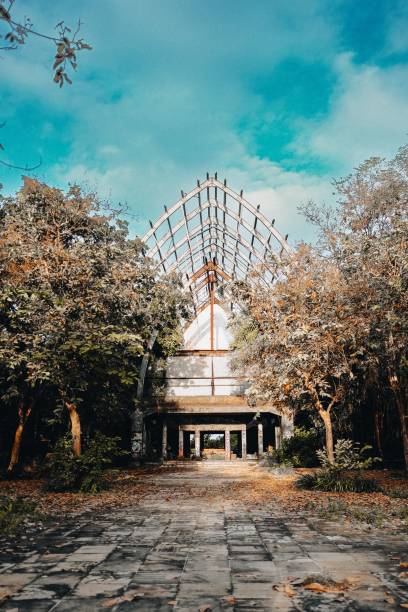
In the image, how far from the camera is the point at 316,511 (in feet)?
28.0

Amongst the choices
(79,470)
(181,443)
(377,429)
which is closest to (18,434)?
(79,470)

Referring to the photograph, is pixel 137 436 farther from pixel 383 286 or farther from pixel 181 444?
pixel 383 286

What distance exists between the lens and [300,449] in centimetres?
2083

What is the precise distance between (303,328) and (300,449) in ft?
37.6

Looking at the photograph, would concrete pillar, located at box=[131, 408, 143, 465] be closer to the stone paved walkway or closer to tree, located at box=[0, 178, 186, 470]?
tree, located at box=[0, 178, 186, 470]

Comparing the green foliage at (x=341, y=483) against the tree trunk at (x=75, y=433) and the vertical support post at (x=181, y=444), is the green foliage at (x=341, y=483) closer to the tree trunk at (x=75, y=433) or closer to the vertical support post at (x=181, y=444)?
the tree trunk at (x=75, y=433)

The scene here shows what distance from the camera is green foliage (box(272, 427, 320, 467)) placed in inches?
801

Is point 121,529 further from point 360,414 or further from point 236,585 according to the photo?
point 360,414

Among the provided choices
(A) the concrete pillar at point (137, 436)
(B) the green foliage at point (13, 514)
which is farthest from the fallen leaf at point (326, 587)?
(A) the concrete pillar at point (137, 436)

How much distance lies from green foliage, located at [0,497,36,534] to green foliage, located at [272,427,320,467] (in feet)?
44.4

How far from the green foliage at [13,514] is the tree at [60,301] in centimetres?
348

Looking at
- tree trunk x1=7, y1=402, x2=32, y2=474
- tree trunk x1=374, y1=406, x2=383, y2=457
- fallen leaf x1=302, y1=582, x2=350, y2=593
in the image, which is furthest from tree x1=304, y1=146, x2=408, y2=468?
tree trunk x1=7, y1=402, x2=32, y2=474

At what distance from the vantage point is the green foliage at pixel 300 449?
20.3 meters

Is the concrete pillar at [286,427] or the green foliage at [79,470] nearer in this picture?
the green foliage at [79,470]
